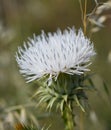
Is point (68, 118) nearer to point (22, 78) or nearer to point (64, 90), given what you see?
point (64, 90)

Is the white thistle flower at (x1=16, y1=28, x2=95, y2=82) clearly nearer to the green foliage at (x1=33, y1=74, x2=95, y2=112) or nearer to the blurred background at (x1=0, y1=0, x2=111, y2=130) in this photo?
the green foliage at (x1=33, y1=74, x2=95, y2=112)

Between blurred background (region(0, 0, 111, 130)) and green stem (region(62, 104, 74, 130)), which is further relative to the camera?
blurred background (region(0, 0, 111, 130))

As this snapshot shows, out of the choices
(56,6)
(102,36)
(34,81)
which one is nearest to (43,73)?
(34,81)

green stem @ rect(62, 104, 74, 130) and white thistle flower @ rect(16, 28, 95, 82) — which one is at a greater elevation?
white thistle flower @ rect(16, 28, 95, 82)

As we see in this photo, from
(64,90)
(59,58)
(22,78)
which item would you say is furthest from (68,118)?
(22,78)

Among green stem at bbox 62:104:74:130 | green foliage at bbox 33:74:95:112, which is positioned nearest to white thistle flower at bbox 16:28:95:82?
green foliage at bbox 33:74:95:112
